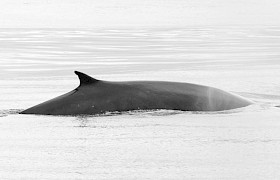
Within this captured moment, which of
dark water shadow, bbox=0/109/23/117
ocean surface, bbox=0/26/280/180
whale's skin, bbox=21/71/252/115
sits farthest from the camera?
dark water shadow, bbox=0/109/23/117

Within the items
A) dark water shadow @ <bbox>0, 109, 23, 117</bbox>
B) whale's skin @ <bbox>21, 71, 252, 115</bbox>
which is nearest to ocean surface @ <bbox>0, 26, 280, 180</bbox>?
dark water shadow @ <bbox>0, 109, 23, 117</bbox>

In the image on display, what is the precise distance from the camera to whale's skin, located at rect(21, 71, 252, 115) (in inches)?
382

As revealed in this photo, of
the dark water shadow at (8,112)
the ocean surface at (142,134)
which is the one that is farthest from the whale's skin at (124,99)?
the dark water shadow at (8,112)

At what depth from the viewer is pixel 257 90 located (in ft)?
42.9

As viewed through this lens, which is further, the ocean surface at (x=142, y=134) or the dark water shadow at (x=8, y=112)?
the dark water shadow at (x=8, y=112)

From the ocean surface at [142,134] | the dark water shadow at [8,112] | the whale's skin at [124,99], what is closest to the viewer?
the ocean surface at [142,134]

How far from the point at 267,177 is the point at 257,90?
629cm

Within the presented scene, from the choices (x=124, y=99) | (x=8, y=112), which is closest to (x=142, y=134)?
(x=124, y=99)

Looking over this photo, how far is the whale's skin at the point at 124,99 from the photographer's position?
9.71 metres

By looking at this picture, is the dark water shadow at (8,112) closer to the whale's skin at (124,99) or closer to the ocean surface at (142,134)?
the ocean surface at (142,134)

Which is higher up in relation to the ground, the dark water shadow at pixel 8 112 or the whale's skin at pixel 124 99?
the whale's skin at pixel 124 99

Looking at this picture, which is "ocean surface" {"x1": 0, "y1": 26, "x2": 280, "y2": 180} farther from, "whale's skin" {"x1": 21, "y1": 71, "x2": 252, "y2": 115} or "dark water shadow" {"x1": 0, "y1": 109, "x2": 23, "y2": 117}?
"whale's skin" {"x1": 21, "y1": 71, "x2": 252, "y2": 115}

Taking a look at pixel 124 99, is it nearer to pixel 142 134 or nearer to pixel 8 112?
pixel 142 134

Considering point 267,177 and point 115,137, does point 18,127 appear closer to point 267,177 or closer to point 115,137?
point 115,137
